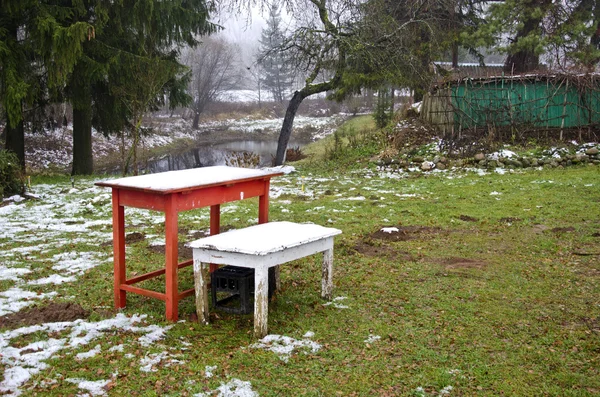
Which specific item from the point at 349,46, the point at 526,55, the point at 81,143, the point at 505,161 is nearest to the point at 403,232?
the point at 505,161

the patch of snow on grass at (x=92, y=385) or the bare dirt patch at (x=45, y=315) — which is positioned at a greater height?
the patch of snow on grass at (x=92, y=385)

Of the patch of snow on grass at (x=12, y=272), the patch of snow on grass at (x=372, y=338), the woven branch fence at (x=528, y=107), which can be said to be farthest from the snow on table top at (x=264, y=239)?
the woven branch fence at (x=528, y=107)

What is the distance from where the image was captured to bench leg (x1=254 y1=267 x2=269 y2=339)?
461 cm

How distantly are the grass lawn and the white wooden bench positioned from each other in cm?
26

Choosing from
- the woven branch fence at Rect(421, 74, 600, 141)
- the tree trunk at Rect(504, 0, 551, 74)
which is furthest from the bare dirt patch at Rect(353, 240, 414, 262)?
the tree trunk at Rect(504, 0, 551, 74)

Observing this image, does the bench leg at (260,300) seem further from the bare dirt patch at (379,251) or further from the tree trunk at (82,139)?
the tree trunk at (82,139)

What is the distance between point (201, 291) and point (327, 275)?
4.34 ft

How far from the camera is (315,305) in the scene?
5520 millimetres

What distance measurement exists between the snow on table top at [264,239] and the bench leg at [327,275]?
0.27 metres

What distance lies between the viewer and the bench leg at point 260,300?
182 inches

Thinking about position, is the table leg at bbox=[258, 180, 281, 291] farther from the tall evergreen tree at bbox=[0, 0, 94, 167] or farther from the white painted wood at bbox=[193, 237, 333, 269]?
the tall evergreen tree at bbox=[0, 0, 94, 167]

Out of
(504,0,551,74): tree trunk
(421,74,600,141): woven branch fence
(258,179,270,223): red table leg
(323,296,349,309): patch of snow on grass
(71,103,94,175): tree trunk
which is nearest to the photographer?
(323,296,349,309): patch of snow on grass

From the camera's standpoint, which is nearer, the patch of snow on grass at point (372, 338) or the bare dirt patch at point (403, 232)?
the patch of snow on grass at point (372, 338)

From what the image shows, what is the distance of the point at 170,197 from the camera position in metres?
4.75
